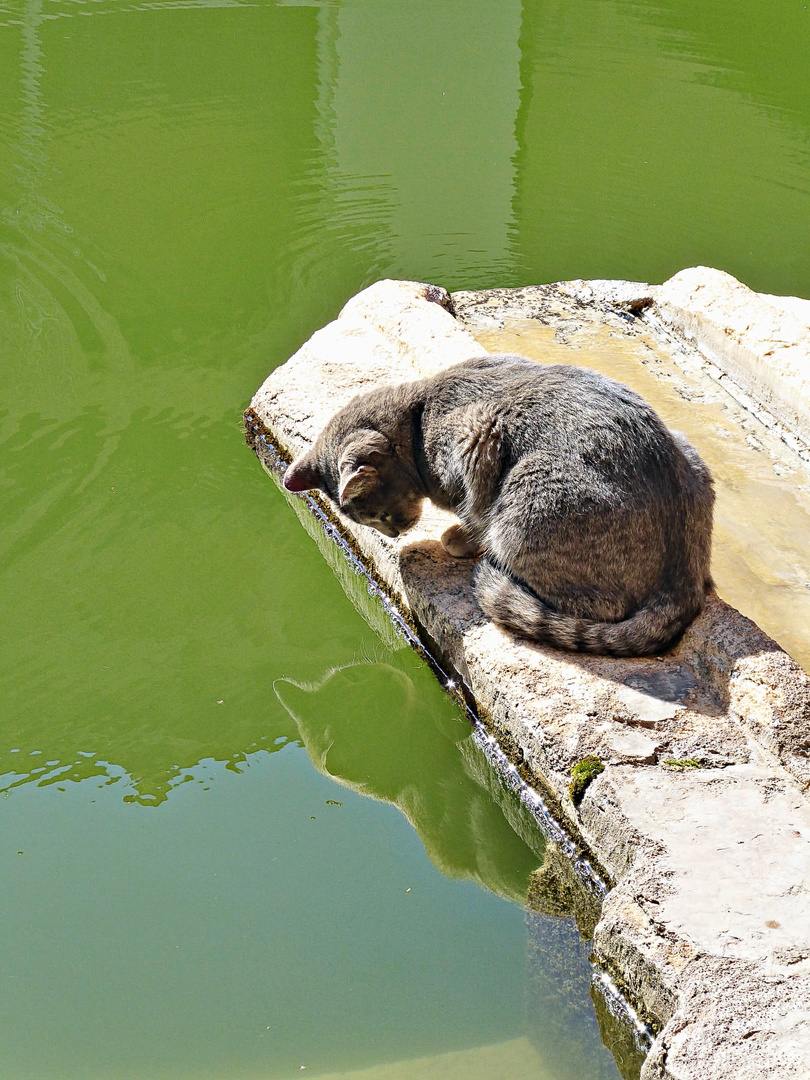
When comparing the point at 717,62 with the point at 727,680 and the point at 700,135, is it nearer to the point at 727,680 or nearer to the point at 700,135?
the point at 700,135

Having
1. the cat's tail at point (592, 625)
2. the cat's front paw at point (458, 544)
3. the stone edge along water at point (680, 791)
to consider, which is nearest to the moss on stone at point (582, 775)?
the stone edge along water at point (680, 791)

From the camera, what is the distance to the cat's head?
15.7 feet

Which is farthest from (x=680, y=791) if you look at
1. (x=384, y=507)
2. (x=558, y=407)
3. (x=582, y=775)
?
(x=384, y=507)

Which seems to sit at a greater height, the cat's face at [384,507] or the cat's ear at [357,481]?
the cat's ear at [357,481]

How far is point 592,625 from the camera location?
4.27m

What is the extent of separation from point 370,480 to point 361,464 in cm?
8

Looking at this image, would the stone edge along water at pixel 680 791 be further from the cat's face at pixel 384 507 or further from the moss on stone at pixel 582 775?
the cat's face at pixel 384 507

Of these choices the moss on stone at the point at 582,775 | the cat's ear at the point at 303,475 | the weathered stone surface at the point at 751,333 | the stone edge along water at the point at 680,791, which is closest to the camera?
the stone edge along water at the point at 680,791

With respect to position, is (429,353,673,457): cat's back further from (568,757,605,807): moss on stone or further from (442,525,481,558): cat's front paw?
(568,757,605,807): moss on stone

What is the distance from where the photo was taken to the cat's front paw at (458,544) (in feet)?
16.3

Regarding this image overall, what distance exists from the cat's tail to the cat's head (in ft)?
2.37

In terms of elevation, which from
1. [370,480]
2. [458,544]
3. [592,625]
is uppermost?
[370,480]

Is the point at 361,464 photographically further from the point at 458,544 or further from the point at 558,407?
the point at 558,407

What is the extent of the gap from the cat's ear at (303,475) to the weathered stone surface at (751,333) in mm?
3026
